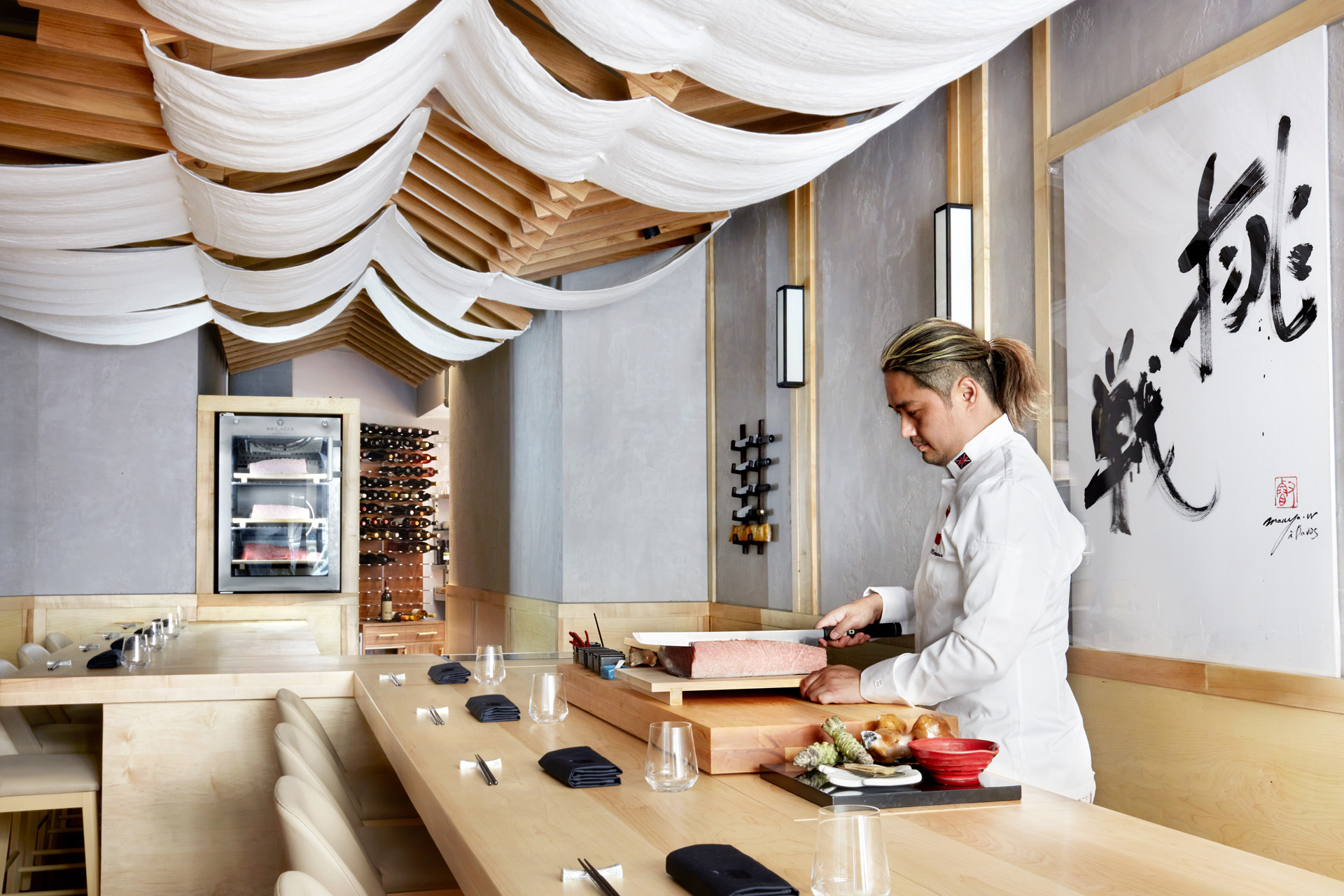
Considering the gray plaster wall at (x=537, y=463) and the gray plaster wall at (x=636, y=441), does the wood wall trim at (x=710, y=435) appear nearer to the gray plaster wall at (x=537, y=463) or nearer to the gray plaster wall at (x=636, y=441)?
the gray plaster wall at (x=636, y=441)

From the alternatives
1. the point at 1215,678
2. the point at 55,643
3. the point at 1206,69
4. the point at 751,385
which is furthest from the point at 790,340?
the point at 55,643

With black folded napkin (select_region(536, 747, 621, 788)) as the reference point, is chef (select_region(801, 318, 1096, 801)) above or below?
above

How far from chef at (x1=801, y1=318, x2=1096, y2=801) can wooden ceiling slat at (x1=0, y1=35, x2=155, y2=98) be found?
2656 millimetres

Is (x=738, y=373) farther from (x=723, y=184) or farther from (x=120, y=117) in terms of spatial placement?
(x=120, y=117)

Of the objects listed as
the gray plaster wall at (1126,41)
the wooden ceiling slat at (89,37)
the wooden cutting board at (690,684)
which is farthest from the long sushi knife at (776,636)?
the wooden ceiling slat at (89,37)

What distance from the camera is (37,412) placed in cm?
648

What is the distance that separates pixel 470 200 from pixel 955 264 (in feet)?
7.95

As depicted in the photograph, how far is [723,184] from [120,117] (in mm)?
2073

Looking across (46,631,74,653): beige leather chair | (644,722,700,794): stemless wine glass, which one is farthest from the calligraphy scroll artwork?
(46,631,74,653): beige leather chair

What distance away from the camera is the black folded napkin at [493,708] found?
2.51 metres

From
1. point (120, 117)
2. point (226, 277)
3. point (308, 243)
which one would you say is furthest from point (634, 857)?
point (226, 277)

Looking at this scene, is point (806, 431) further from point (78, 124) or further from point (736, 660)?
point (78, 124)

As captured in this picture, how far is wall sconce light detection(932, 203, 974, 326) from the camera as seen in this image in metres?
3.79
